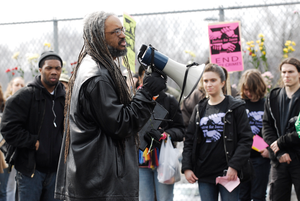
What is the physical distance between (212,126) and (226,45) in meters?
1.88

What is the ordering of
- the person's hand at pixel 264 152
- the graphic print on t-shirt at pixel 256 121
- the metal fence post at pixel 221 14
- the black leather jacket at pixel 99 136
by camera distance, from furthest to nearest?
1. the metal fence post at pixel 221 14
2. the graphic print on t-shirt at pixel 256 121
3. the person's hand at pixel 264 152
4. the black leather jacket at pixel 99 136

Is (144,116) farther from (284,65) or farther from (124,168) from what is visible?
(284,65)

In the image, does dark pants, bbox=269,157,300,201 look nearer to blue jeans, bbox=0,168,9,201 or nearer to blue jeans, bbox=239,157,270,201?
blue jeans, bbox=239,157,270,201

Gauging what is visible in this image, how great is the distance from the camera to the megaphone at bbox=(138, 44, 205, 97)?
2.37 meters

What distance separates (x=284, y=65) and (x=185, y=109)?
4.72 feet

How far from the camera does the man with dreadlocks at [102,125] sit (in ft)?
6.71

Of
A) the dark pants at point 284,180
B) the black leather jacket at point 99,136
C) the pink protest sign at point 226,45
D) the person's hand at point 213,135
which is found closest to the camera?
the black leather jacket at point 99,136

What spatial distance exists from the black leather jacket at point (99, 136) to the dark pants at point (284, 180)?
7.53 ft

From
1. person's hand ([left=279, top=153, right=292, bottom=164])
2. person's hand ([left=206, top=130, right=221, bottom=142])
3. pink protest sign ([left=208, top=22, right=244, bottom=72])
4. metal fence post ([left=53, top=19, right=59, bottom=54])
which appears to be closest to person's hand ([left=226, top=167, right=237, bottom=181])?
person's hand ([left=206, top=130, right=221, bottom=142])

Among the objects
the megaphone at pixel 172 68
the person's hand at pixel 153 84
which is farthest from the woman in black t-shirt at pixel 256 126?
the person's hand at pixel 153 84

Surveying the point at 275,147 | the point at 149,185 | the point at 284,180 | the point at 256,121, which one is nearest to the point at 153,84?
the point at 149,185

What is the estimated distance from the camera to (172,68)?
2.43 m

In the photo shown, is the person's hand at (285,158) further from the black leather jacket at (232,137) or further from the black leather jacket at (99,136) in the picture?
the black leather jacket at (99,136)

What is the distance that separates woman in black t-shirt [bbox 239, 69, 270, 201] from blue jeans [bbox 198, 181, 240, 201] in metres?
1.17
